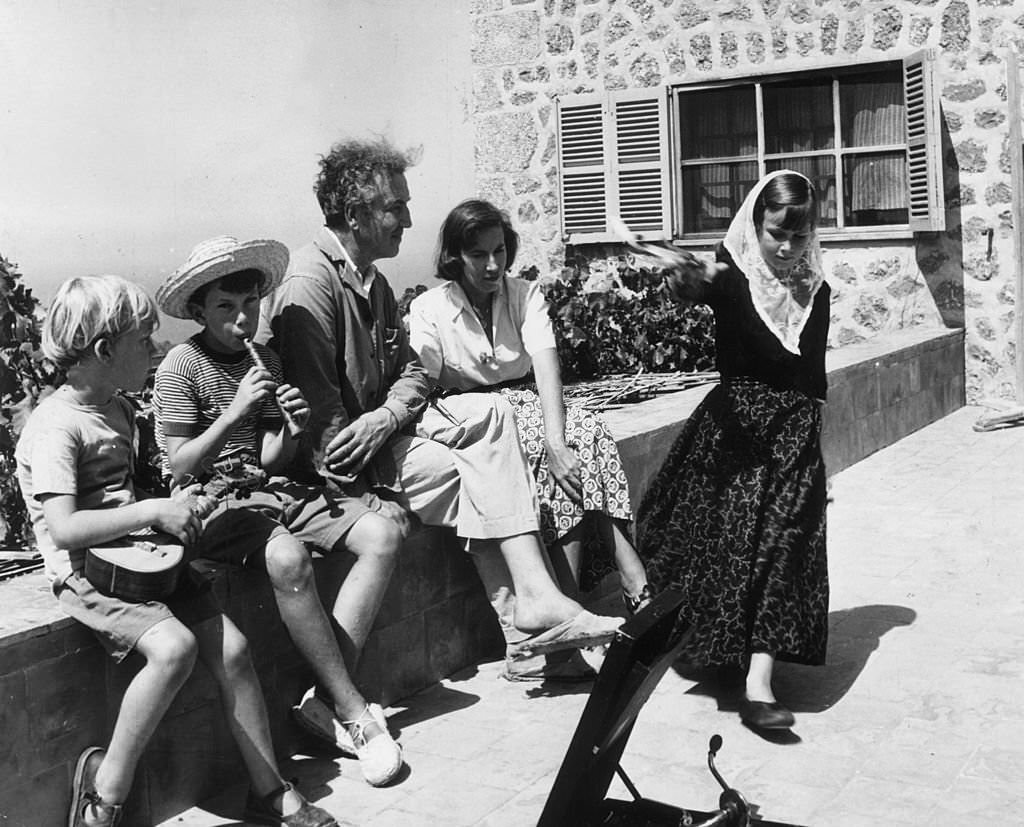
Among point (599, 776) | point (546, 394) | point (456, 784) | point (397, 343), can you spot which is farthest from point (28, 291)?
point (599, 776)

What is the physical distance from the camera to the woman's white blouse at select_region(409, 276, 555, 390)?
182 inches

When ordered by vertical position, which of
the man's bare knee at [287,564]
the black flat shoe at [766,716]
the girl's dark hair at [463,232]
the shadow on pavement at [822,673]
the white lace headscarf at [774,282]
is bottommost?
the shadow on pavement at [822,673]

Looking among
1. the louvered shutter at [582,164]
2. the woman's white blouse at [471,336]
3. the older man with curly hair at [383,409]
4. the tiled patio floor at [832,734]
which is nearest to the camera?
the tiled patio floor at [832,734]

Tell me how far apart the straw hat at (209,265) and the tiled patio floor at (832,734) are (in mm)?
1289

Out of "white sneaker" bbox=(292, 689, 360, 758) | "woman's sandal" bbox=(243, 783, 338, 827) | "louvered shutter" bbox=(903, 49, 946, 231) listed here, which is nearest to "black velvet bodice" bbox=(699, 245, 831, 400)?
"white sneaker" bbox=(292, 689, 360, 758)

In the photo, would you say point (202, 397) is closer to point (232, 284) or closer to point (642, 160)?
point (232, 284)

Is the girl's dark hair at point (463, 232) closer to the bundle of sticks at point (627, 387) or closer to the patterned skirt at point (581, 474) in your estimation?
the patterned skirt at point (581, 474)

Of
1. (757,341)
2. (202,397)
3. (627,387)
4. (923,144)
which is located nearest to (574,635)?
(757,341)

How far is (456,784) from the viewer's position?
3617 mm

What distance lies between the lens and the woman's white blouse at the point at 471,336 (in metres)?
4.62

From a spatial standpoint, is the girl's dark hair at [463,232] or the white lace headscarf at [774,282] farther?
the girl's dark hair at [463,232]

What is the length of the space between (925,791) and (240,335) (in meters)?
2.10

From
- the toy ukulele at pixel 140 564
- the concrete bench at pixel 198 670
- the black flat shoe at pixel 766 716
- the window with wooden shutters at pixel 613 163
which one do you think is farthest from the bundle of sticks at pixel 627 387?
the toy ukulele at pixel 140 564

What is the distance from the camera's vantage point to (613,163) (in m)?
11.3
